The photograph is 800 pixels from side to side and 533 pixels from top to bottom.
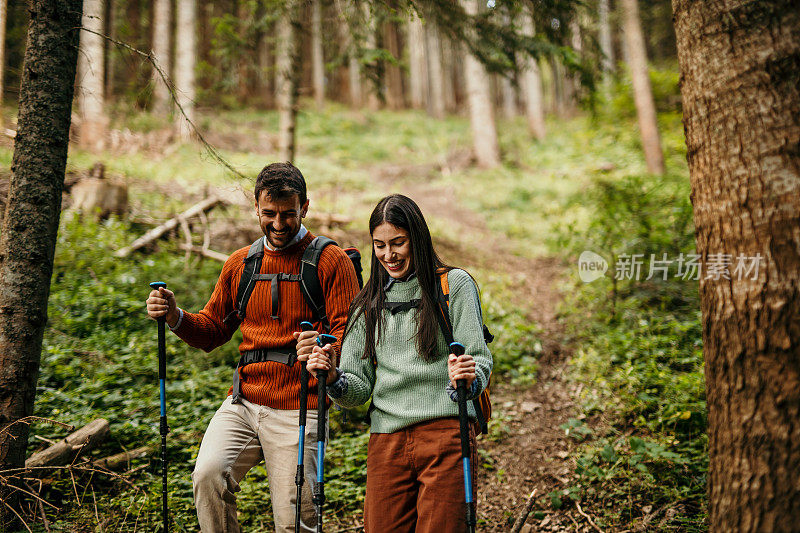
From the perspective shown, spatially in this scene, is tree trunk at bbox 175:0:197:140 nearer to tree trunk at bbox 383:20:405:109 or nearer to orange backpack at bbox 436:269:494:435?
→ orange backpack at bbox 436:269:494:435

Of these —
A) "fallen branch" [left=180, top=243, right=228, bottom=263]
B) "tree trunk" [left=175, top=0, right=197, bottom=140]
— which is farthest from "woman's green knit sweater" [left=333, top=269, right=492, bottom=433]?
"tree trunk" [left=175, top=0, right=197, bottom=140]

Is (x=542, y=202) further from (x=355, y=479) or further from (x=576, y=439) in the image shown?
(x=355, y=479)

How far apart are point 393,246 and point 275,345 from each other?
1.06 metres

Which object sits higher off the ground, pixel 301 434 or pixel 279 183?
pixel 279 183

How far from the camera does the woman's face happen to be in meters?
2.87

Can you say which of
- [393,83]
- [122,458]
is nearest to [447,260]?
[122,458]

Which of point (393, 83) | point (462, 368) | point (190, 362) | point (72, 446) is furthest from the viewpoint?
point (393, 83)

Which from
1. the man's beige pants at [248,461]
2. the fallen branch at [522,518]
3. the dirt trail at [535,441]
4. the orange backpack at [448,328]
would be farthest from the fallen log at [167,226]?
the fallen branch at [522,518]

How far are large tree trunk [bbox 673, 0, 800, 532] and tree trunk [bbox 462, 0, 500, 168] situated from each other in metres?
16.0

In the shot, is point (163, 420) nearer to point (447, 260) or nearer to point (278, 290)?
point (278, 290)

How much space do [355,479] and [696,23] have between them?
4.19m

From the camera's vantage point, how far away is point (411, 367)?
279cm

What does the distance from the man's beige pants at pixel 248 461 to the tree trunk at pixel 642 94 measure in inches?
495

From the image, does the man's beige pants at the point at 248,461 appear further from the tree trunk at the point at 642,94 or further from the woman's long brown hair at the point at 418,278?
the tree trunk at the point at 642,94
